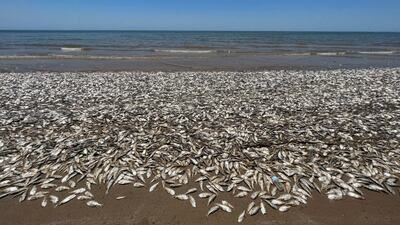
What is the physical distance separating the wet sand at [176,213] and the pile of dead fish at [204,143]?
0.50 feet

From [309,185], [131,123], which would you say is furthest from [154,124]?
[309,185]

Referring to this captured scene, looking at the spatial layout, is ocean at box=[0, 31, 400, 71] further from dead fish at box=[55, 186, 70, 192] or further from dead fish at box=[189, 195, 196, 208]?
dead fish at box=[189, 195, 196, 208]

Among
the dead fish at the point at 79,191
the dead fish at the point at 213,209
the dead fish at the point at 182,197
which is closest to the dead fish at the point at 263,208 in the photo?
the dead fish at the point at 213,209

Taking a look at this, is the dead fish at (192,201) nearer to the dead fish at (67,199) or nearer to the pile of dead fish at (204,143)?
the pile of dead fish at (204,143)

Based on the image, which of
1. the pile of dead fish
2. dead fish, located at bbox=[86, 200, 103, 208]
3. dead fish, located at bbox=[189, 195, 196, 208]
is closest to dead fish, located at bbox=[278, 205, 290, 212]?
the pile of dead fish

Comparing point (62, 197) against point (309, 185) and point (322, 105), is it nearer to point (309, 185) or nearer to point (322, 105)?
point (309, 185)

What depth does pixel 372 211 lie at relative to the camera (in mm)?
4762

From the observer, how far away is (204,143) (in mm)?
7031

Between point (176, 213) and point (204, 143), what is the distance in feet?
8.24

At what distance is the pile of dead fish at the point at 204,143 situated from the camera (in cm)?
527

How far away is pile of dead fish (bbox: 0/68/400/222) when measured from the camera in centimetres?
527

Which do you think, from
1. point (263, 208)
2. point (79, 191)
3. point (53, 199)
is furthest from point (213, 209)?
point (53, 199)

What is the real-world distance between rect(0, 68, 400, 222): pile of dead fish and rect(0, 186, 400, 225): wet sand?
15 cm

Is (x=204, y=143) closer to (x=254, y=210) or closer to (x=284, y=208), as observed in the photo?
(x=254, y=210)
